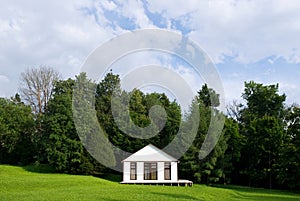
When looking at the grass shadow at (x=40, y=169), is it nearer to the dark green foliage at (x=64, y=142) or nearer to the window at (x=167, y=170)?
the dark green foliage at (x=64, y=142)

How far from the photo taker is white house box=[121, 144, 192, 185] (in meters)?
40.4

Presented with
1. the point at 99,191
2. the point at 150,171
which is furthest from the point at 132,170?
the point at 99,191

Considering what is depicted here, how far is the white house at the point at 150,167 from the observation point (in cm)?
4044

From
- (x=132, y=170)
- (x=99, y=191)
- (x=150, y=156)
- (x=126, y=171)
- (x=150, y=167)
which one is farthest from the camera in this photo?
(x=150, y=156)

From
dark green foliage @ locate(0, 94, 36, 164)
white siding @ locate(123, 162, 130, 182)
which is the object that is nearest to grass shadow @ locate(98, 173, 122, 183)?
white siding @ locate(123, 162, 130, 182)

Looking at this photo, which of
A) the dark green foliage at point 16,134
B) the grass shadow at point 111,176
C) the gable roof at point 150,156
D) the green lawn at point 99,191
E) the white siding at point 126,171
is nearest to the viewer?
the green lawn at point 99,191

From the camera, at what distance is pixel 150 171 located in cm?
4078

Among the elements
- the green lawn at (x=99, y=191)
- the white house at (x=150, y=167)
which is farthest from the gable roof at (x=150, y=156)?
the green lawn at (x=99, y=191)

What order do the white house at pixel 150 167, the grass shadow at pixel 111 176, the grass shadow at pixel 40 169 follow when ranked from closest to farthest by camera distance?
the white house at pixel 150 167 → the grass shadow at pixel 111 176 → the grass shadow at pixel 40 169

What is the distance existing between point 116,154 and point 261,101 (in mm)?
22967

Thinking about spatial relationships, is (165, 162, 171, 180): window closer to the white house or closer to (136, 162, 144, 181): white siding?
the white house

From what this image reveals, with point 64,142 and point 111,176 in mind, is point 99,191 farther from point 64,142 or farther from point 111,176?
point 111,176

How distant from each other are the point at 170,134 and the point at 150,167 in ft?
23.9

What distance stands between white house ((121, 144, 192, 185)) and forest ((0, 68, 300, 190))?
2.51m
